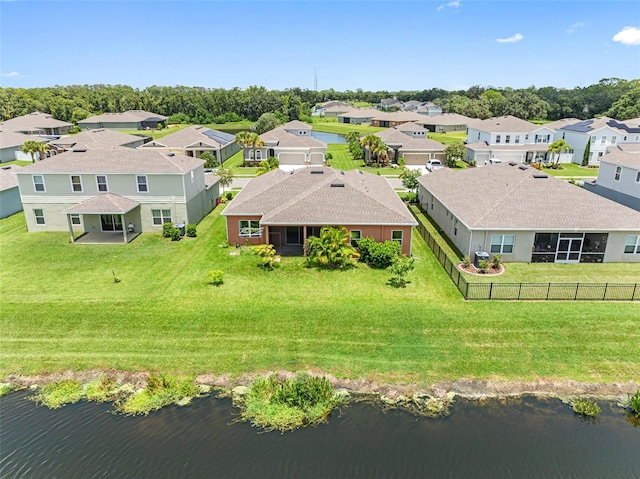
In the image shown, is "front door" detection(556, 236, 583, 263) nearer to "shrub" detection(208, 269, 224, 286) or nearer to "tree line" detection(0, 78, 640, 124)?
"shrub" detection(208, 269, 224, 286)

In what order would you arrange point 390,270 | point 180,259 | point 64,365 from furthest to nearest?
point 180,259
point 390,270
point 64,365

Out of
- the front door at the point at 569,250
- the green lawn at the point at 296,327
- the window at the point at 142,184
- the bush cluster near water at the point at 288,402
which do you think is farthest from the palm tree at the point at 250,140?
the bush cluster near water at the point at 288,402

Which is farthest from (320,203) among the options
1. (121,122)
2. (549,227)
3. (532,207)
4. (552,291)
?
(121,122)

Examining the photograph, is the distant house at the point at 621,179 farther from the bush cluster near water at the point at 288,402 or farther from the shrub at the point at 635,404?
the bush cluster near water at the point at 288,402

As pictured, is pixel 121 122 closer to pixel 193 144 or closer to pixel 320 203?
pixel 193 144

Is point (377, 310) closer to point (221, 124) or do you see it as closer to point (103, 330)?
point (103, 330)

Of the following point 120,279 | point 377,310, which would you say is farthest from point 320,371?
point 120,279
